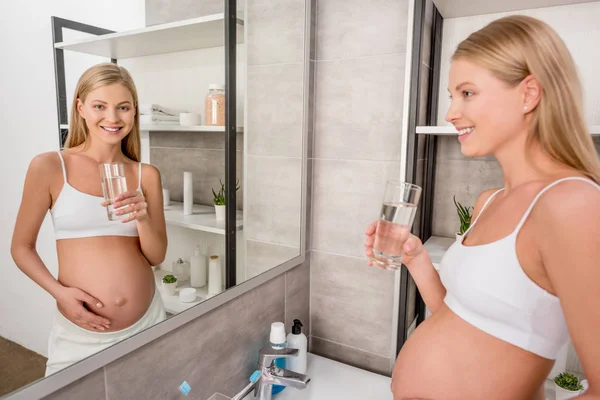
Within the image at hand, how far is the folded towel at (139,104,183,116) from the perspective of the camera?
777mm

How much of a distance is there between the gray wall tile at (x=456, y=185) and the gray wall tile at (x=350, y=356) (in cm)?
49

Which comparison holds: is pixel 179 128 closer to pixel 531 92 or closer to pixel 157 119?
pixel 157 119

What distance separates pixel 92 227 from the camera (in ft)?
2.28

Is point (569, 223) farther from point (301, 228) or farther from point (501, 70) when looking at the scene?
point (301, 228)

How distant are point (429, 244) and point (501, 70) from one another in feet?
2.30

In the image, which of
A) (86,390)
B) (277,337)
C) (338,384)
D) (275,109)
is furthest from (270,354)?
(275,109)

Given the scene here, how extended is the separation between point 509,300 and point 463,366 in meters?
0.17

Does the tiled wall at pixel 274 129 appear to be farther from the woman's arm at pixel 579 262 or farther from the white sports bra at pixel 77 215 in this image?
the woman's arm at pixel 579 262

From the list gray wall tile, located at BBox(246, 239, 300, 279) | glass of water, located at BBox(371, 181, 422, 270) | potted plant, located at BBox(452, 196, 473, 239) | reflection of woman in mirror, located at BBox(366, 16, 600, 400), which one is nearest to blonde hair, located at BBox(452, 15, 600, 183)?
reflection of woman in mirror, located at BBox(366, 16, 600, 400)

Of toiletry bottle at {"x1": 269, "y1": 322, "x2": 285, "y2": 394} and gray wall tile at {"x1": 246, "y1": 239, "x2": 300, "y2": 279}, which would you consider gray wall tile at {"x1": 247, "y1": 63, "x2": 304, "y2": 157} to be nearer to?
gray wall tile at {"x1": 246, "y1": 239, "x2": 300, "y2": 279}

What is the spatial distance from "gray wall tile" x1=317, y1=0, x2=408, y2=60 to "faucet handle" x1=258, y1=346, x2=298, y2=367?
0.96 m

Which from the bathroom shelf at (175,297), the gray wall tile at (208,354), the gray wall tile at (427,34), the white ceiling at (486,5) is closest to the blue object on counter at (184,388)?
the gray wall tile at (208,354)

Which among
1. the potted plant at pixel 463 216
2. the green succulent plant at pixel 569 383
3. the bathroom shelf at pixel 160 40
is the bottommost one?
the green succulent plant at pixel 569 383

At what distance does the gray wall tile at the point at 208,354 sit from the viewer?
0.81 m
